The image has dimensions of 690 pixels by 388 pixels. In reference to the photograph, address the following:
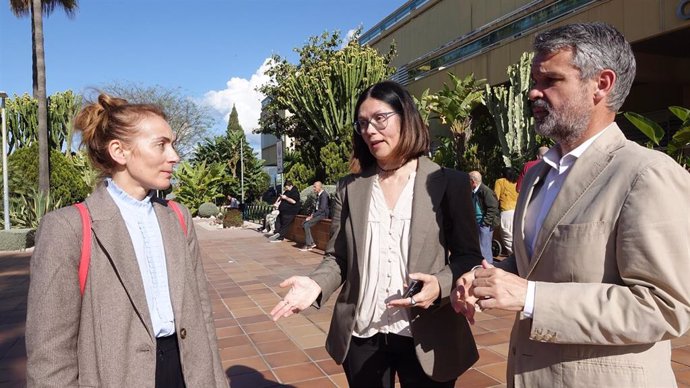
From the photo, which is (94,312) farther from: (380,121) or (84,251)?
(380,121)

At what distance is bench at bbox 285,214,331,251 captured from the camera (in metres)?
11.0

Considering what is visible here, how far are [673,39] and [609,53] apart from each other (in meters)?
13.6

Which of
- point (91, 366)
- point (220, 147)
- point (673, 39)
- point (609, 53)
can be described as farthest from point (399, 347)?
point (220, 147)

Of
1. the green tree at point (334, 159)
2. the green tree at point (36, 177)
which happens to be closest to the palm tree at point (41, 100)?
the green tree at point (36, 177)

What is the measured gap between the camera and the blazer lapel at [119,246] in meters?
1.68

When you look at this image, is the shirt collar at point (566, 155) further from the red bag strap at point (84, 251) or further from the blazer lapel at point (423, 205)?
the red bag strap at point (84, 251)

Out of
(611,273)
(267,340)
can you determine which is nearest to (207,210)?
(267,340)

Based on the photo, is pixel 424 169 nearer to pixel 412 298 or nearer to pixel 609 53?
pixel 412 298

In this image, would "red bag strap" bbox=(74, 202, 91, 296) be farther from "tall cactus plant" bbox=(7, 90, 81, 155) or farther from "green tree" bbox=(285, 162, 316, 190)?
"tall cactus plant" bbox=(7, 90, 81, 155)

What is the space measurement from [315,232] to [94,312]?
32.9ft

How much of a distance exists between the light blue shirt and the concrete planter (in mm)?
14149

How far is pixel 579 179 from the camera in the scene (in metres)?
1.40

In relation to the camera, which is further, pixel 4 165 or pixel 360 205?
pixel 4 165

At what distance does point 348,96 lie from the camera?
19.4 metres
